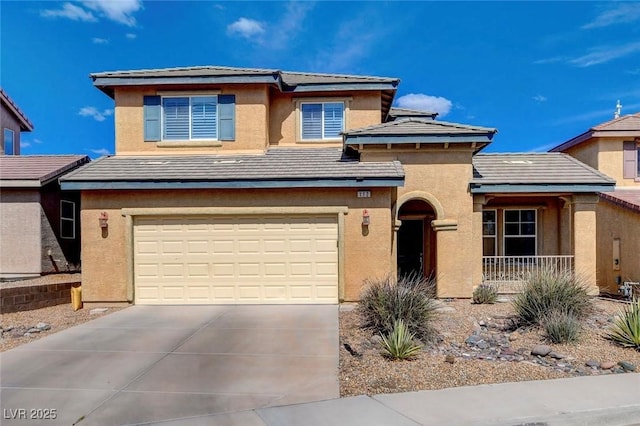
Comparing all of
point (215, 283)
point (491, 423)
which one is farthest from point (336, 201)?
point (491, 423)

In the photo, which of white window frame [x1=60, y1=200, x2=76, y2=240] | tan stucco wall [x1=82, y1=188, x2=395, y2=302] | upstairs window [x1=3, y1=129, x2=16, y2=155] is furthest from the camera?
upstairs window [x1=3, y1=129, x2=16, y2=155]

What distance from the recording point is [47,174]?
49.0 ft

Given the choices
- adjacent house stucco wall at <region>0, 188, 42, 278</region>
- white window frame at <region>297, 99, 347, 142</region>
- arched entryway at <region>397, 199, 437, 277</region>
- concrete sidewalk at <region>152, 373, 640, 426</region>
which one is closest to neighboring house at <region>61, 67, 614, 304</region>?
arched entryway at <region>397, 199, 437, 277</region>

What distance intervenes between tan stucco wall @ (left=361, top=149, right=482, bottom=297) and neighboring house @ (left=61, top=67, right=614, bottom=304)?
0.03 metres

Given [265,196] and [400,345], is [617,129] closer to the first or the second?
[265,196]

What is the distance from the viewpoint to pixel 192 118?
1475 cm

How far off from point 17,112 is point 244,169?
16.4 metres

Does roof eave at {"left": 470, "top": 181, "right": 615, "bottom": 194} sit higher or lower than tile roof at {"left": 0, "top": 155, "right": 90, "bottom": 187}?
lower

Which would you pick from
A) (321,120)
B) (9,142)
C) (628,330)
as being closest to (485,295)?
(628,330)

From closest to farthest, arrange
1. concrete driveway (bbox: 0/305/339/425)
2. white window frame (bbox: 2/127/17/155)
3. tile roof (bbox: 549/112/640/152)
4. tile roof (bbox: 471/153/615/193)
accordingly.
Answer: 1. concrete driveway (bbox: 0/305/339/425)
2. tile roof (bbox: 471/153/615/193)
3. tile roof (bbox: 549/112/640/152)
4. white window frame (bbox: 2/127/17/155)

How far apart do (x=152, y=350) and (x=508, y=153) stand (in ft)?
44.0

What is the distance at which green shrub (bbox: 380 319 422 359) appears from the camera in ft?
23.1

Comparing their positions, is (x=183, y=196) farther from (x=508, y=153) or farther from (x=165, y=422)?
(x=508, y=153)

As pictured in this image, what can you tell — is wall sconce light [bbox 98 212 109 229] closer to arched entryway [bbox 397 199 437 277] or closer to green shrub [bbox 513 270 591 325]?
arched entryway [bbox 397 199 437 277]
